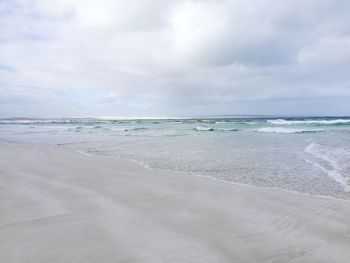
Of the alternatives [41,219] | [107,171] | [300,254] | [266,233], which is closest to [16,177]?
[107,171]

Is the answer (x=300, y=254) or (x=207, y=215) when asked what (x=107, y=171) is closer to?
(x=207, y=215)

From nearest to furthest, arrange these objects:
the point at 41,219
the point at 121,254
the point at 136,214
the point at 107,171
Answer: the point at 121,254 < the point at 41,219 < the point at 136,214 < the point at 107,171

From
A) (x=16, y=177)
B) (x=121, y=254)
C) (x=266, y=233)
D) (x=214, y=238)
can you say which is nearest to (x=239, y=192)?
(x=266, y=233)

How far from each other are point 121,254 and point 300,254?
1.63 m

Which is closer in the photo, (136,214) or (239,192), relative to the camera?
(136,214)

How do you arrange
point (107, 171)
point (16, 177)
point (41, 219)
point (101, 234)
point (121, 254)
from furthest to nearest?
point (107, 171)
point (16, 177)
point (41, 219)
point (101, 234)
point (121, 254)

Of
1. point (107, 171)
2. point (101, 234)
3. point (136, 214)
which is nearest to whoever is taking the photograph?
point (101, 234)

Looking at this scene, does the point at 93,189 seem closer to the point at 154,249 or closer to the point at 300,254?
the point at 154,249

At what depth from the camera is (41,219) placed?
3.22 m

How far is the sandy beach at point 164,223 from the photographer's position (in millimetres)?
2484

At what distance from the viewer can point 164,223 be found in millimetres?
3229

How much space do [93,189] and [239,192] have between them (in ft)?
8.21

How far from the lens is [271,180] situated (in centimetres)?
592

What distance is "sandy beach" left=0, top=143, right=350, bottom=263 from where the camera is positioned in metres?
2.48
